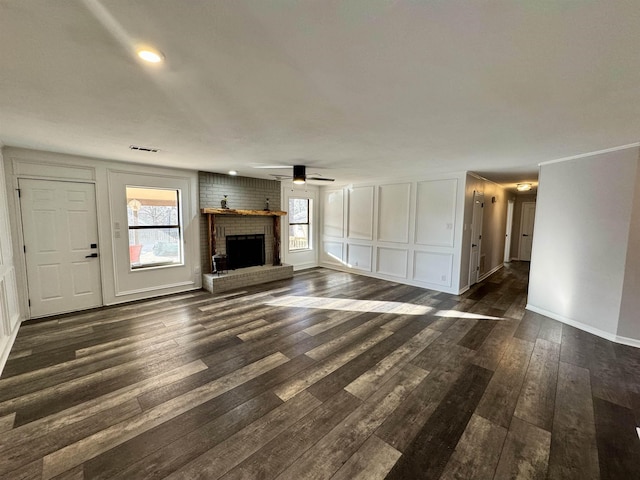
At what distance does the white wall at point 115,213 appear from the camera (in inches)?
143

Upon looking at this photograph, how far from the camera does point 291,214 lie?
7.21 metres

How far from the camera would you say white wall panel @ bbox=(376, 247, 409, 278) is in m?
6.05

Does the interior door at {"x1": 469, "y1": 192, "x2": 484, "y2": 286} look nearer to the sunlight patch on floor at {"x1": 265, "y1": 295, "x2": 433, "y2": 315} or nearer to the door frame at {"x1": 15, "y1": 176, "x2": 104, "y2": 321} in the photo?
the sunlight patch on floor at {"x1": 265, "y1": 295, "x2": 433, "y2": 315}

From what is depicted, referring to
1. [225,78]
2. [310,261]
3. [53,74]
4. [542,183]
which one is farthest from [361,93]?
[310,261]

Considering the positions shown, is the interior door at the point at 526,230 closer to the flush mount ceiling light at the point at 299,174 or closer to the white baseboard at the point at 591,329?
the white baseboard at the point at 591,329

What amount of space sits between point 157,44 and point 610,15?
201 cm

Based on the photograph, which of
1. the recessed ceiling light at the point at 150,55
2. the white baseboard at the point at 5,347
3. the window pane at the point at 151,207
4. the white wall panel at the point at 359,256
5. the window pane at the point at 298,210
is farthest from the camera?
the window pane at the point at 298,210

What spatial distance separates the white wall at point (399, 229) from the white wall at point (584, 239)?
1301 mm

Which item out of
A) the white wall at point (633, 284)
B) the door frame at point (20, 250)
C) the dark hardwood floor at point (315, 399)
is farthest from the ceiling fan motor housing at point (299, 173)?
the white wall at point (633, 284)

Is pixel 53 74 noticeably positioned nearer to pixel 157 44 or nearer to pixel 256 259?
pixel 157 44

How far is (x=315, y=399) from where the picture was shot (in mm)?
2227

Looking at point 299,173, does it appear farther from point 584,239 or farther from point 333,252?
point 584,239

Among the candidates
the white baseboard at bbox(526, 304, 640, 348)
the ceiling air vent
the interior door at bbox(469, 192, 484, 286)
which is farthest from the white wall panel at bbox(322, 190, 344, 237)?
the ceiling air vent

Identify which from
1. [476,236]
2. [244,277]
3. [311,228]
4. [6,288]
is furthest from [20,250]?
[476,236]
